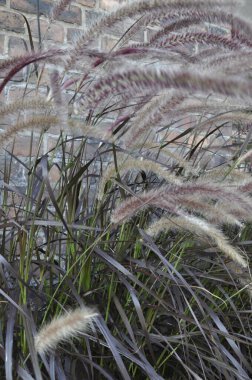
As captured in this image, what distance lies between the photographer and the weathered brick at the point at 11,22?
1.67m

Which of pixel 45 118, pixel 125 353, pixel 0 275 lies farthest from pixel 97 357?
pixel 45 118

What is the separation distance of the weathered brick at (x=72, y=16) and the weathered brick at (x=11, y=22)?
0.51 feet

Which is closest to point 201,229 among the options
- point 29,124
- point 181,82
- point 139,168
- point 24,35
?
point 139,168

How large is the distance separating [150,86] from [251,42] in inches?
18.8

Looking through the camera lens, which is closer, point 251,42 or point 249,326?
point 251,42

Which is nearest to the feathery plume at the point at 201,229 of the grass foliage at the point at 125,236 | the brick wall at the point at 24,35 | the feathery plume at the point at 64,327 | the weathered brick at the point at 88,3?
the grass foliage at the point at 125,236

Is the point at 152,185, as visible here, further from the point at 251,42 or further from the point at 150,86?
the point at 150,86

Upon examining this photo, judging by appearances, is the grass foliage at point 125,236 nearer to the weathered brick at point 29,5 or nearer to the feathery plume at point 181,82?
the feathery plume at point 181,82

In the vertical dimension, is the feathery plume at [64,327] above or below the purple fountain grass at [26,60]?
below

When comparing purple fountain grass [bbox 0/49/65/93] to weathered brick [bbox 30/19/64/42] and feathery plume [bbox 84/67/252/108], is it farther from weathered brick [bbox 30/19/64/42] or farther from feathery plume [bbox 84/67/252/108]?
weathered brick [bbox 30/19/64/42]

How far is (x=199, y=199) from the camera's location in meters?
0.80

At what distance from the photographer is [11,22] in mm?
1688

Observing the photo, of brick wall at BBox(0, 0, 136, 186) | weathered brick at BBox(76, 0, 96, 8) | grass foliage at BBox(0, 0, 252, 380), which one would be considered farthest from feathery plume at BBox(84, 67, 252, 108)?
weathered brick at BBox(76, 0, 96, 8)

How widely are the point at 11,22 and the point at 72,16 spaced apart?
0.23m
